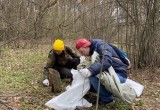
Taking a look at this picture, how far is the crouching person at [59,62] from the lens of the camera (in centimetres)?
591

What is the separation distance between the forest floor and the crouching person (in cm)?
18

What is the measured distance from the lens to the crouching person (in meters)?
5.91

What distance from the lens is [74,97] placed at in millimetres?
4922

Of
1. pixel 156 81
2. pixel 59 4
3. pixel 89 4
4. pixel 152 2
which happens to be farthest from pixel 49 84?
pixel 59 4

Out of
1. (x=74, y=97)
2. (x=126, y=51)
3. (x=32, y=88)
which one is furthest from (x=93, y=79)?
(x=126, y=51)

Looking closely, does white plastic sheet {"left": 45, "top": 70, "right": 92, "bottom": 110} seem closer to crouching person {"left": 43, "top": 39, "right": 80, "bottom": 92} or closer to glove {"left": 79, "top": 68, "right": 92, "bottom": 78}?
glove {"left": 79, "top": 68, "right": 92, "bottom": 78}

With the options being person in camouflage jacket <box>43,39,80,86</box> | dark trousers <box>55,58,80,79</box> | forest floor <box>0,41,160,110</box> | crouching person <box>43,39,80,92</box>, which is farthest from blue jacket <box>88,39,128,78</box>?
dark trousers <box>55,58,80,79</box>

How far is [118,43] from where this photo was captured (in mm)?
8156

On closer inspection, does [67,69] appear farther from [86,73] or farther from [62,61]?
[86,73]

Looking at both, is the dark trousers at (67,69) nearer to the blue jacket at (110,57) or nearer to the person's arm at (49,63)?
the person's arm at (49,63)

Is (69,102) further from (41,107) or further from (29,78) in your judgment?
(29,78)

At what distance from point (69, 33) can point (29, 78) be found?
27.3ft

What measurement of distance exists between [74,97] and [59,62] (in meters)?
1.72

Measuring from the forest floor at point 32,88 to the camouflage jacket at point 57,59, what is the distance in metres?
0.32
